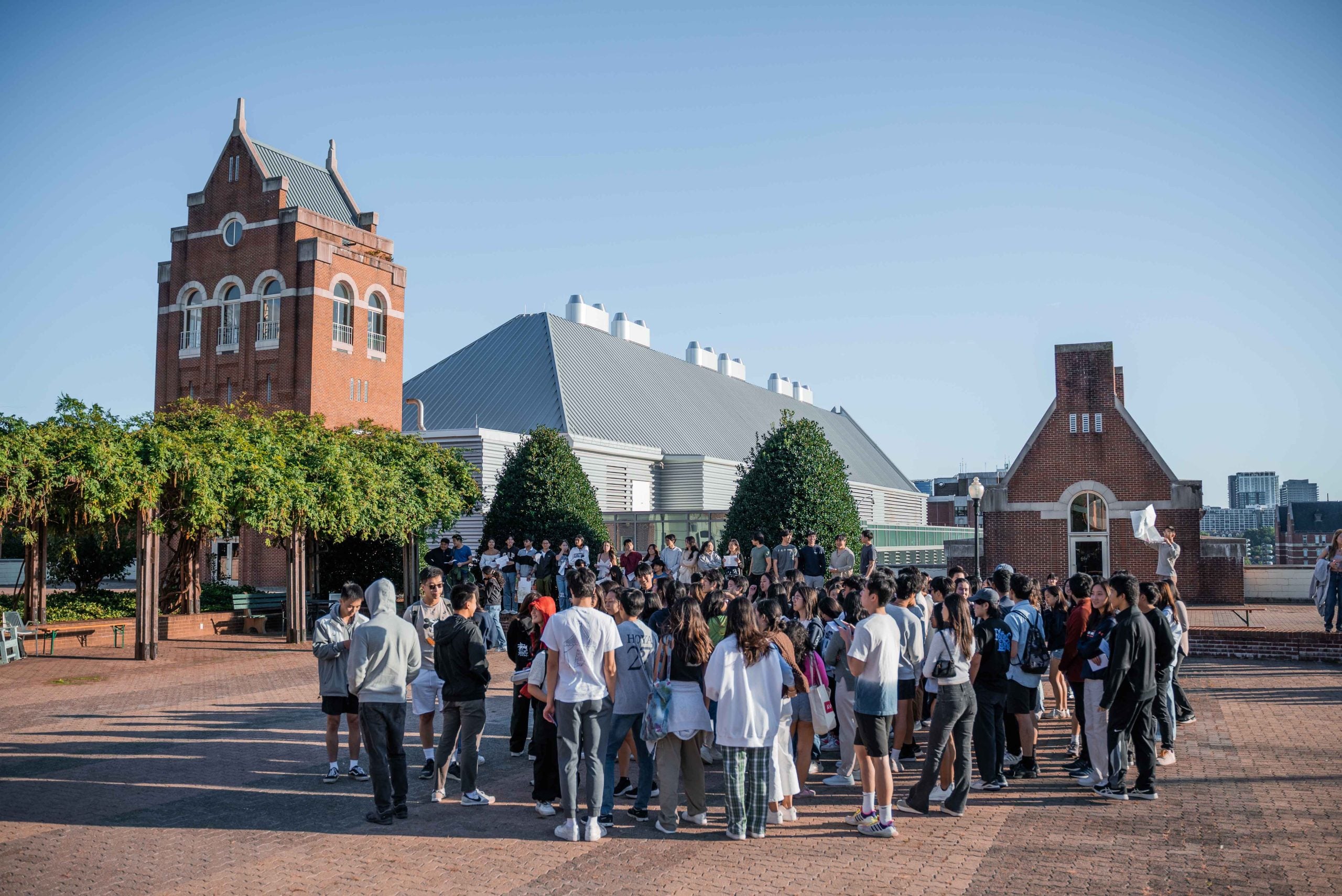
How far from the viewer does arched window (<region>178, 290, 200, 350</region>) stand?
38.6 m

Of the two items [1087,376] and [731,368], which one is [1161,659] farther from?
[731,368]

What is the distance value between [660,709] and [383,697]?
2237mm

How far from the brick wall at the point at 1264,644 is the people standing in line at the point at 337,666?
15.7 meters

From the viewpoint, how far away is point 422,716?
30.2 feet

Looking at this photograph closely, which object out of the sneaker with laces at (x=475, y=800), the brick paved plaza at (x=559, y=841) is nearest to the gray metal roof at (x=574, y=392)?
the brick paved plaza at (x=559, y=841)

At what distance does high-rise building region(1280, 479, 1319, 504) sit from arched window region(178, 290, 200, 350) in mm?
157803

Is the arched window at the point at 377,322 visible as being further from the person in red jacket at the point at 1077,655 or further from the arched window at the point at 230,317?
the person in red jacket at the point at 1077,655

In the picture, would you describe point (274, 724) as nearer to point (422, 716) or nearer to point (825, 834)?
point (422, 716)

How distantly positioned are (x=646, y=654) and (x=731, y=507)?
17842mm

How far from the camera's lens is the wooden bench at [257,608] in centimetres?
2294

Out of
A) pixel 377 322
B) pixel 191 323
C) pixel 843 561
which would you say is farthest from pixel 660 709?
pixel 191 323

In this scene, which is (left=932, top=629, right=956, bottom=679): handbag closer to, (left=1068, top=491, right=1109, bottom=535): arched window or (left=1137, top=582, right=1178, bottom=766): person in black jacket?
(left=1137, top=582, right=1178, bottom=766): person in black jacket

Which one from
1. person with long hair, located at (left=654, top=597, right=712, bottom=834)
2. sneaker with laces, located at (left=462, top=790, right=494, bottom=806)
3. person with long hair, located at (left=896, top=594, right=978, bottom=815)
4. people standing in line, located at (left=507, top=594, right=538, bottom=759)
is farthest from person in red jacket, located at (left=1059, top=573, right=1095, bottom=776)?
sneaker with laces, located at (left=462, top=790, right=494, bottom=806)

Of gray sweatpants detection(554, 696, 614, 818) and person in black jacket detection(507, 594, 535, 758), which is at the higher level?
person in black jacket detection(507, 594, 535, 758)
